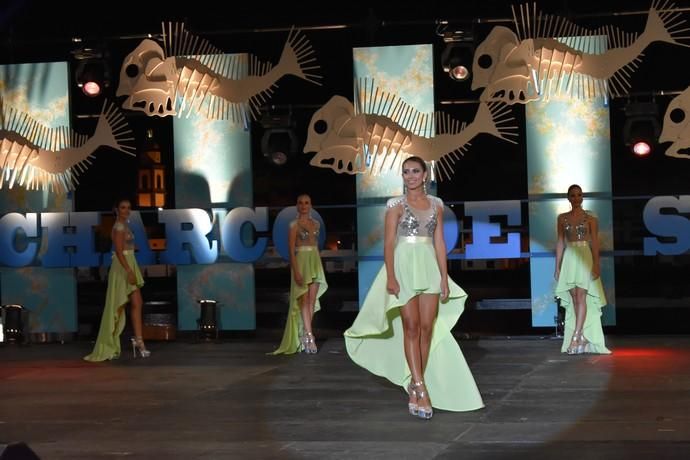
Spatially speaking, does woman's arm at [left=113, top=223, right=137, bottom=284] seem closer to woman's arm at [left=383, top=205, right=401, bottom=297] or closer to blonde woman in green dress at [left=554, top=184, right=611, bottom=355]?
blonde woman in green dress at [left=554, top=184, right=611, bottom=355]

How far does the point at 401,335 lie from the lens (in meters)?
8.26

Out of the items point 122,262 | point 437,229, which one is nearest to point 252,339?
point 122,262

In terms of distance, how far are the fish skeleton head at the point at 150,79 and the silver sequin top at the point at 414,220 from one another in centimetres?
589

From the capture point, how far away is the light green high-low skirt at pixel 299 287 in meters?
12.2

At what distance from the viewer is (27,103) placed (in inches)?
559

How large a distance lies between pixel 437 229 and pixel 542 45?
4.90 meters

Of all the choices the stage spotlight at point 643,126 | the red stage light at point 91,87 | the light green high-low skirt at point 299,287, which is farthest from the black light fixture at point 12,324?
the stage spotlight at point 643,126

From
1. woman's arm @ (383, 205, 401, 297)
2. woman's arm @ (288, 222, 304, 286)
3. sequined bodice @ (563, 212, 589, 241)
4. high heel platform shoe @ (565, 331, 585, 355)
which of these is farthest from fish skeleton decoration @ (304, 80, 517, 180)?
woman's arm @ (383, 205, 401, 297)

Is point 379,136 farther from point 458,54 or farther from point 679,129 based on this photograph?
point 679,129

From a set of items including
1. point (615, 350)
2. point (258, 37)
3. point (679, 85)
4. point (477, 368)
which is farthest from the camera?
point (679, 85)

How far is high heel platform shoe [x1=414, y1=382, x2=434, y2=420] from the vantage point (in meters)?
7.46

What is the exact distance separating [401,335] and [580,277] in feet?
11.9

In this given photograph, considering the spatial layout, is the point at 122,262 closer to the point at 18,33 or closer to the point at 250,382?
the point at 250,382

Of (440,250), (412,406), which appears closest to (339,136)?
(440,250)
